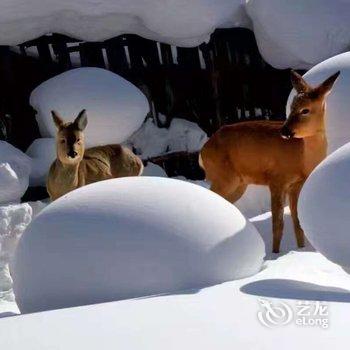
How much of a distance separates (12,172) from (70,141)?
1.60 meters

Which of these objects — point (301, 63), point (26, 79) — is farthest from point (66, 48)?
point (301, 63)

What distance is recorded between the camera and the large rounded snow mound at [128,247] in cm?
415

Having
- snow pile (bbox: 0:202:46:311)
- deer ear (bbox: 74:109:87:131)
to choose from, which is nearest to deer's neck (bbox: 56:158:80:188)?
deer ear (bbox: 74:109:87:131)

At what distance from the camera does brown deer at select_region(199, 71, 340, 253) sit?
606 cm

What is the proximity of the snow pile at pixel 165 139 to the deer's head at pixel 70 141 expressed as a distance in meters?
3.02

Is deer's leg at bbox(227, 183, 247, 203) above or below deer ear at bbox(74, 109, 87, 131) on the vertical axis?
below

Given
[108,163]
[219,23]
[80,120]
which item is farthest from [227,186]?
[219,23]

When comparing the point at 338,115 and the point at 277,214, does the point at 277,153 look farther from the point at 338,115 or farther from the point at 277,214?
the point at 338,115

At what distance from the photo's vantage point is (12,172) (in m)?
8.05

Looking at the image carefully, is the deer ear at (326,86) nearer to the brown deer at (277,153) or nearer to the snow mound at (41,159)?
the brown deer at (277,153)

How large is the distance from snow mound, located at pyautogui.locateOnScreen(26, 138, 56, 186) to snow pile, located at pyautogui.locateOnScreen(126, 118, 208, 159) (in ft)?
3.86

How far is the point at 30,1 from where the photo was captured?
29.9 feet

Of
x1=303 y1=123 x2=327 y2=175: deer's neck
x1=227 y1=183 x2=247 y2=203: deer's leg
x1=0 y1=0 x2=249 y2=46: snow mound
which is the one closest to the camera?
x1=303 y1=123 x2=327 y2=175: deer's neck

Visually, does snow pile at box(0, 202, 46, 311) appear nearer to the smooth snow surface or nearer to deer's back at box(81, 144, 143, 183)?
deer's back at box(81, 144, 143, 183)
